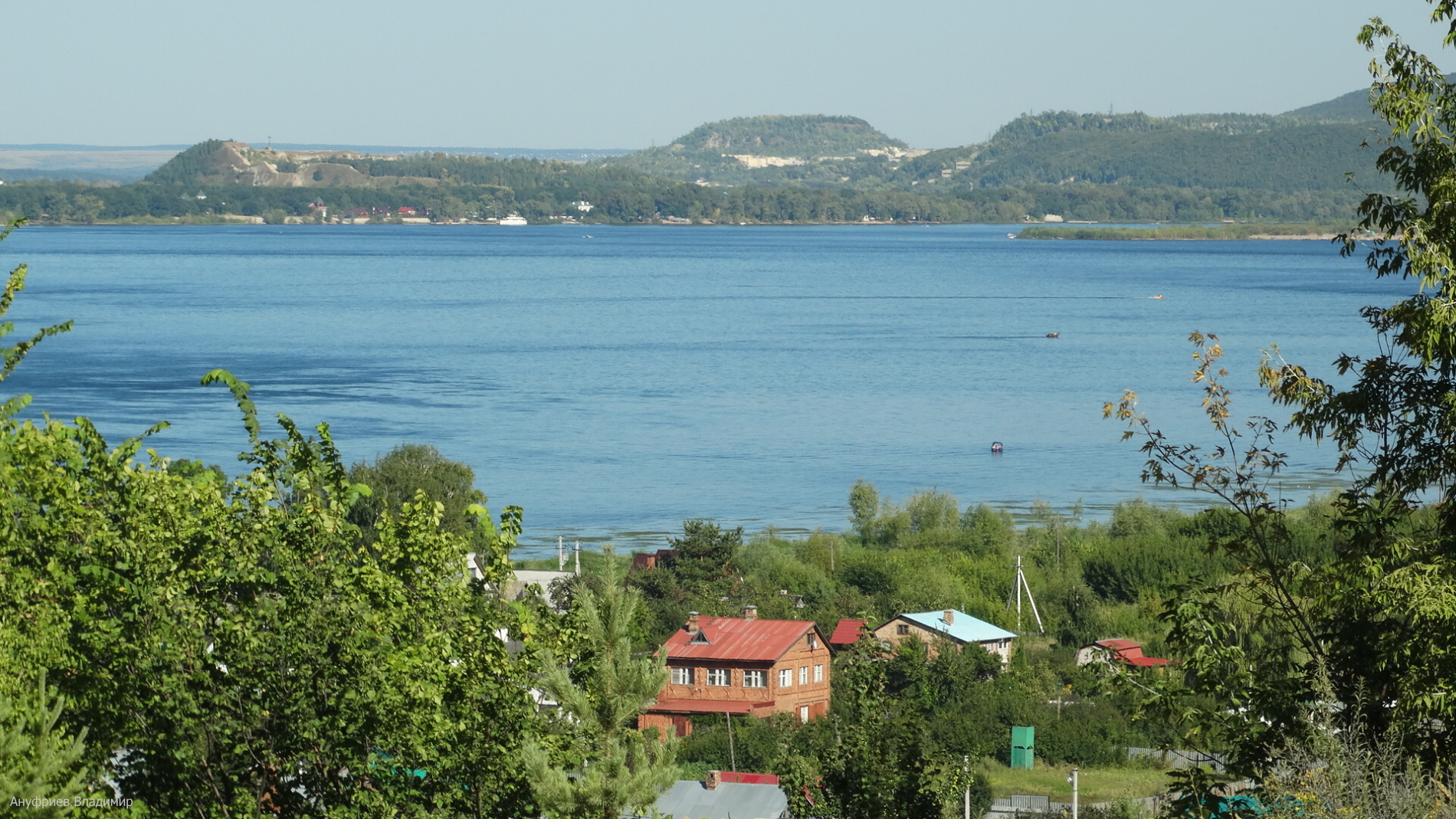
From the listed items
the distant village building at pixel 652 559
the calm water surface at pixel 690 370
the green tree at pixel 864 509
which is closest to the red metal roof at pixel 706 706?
the distant village building at pixel 652 559

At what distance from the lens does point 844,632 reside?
30.8m

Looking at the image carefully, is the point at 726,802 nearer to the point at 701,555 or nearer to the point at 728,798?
the point at 728,798

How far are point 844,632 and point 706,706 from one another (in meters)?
4.07

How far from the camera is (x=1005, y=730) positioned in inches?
1016

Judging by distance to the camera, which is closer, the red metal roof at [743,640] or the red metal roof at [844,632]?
the red metal roof at [743,640]

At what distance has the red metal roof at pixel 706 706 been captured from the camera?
27.7 m

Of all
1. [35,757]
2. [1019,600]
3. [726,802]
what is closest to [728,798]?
[726,802]

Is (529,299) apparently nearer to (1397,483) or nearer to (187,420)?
(187,420)

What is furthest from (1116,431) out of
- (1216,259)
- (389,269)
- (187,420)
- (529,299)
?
(1216,259)

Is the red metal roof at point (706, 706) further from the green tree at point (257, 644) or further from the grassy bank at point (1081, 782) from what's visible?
the green tree at point (257, 644)

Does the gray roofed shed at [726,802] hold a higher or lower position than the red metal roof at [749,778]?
higher

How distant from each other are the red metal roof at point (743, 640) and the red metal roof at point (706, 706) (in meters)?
0.80

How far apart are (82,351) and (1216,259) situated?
130 meters

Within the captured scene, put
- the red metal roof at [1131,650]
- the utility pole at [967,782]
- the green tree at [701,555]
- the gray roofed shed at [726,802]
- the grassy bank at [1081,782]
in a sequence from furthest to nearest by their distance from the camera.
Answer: the green tree at [701,555]
the red metal roof at [1131,650]
the grassy bank at [1081,782]
the gray roofed shed at [726,802]
the utility pole at [967,782]
